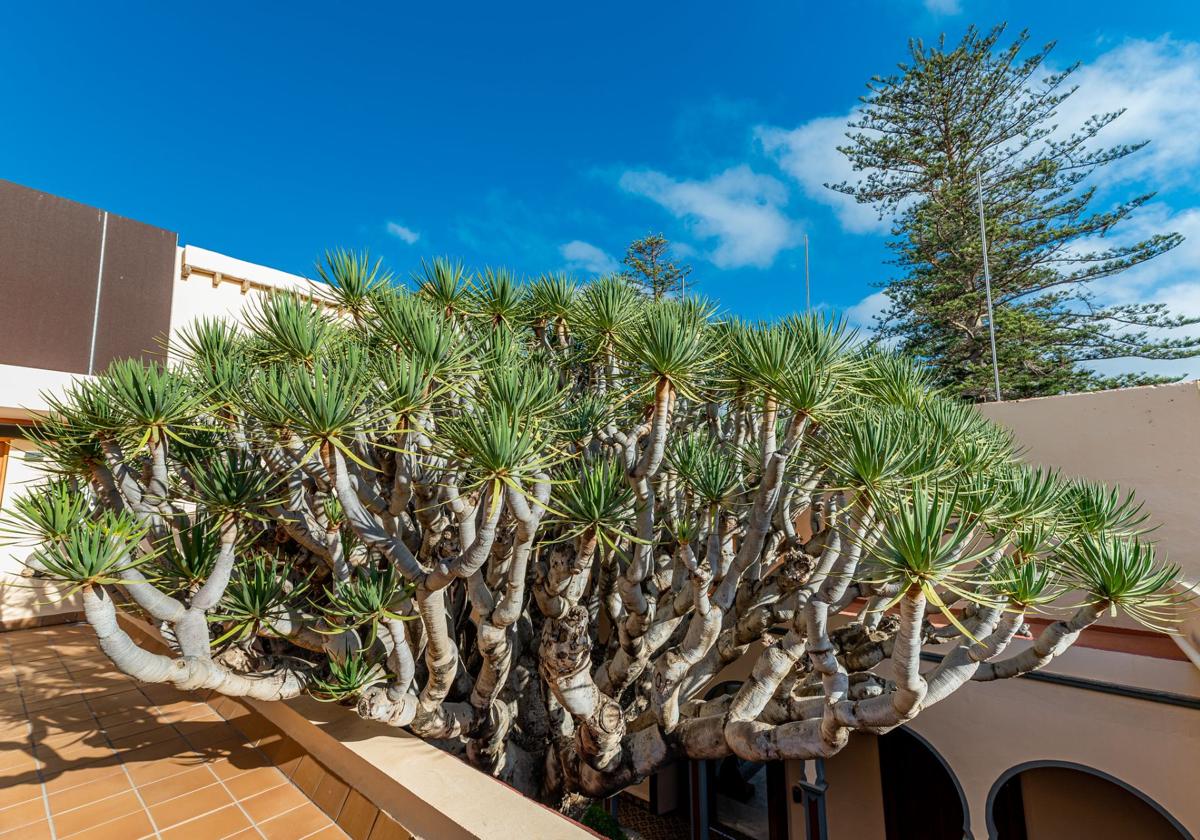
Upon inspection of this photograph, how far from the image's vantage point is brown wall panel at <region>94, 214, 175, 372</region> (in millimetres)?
9336

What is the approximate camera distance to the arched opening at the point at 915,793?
525cm

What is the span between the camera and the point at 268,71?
795 inches

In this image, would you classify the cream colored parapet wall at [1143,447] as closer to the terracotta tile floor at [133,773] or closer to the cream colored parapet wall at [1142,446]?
the cream colored parapet wall at [1142,446]

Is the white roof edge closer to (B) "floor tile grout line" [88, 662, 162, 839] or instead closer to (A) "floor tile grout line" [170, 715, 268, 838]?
(B) "floor tile grout line" [88, 662, 162, 839]

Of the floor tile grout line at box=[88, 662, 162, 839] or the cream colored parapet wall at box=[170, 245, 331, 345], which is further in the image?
the cream colored parapet wall at box=[170, 245, 331, 345]

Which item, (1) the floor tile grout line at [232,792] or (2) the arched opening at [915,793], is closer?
(1) the floor tile grout line at [232,792]

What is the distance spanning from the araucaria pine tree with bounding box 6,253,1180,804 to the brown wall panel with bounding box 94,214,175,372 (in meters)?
7.32

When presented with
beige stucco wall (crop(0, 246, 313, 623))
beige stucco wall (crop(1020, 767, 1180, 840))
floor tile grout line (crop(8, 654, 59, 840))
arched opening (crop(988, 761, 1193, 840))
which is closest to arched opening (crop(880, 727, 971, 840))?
arched opening (crop(988, 761, 1193, 840))

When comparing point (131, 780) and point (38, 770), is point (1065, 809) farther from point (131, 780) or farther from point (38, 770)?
point (38, 770)

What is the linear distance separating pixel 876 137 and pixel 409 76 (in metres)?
16.3

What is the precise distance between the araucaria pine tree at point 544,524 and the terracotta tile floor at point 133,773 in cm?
53

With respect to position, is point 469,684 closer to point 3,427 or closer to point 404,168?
point 3,427

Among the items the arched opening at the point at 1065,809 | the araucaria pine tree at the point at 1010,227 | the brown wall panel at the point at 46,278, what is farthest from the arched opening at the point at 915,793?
the araucaria pine tree at the point at 1010,227

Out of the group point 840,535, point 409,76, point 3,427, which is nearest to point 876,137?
point 409,76
